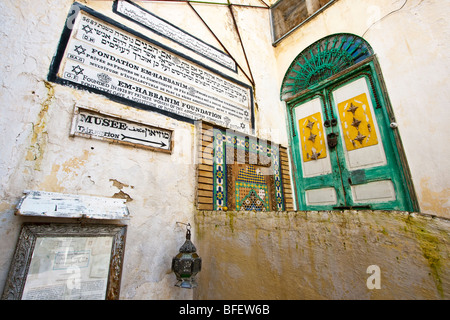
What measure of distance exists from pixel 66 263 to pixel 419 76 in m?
4.22

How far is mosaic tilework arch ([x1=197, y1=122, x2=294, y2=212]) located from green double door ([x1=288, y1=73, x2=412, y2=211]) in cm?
43

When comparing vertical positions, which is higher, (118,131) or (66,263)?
(118,131)

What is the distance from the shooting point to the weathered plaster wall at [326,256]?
1000 mm

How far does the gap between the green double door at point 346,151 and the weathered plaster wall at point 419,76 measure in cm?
19

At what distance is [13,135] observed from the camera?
1.74 m

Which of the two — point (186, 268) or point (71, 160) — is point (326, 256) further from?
point (71, 160)

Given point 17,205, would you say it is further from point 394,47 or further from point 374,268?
Answer: point 394,47

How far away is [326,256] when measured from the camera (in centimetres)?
131

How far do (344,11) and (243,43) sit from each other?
5.77 feet

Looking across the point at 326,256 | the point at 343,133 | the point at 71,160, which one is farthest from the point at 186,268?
the point at 343,133

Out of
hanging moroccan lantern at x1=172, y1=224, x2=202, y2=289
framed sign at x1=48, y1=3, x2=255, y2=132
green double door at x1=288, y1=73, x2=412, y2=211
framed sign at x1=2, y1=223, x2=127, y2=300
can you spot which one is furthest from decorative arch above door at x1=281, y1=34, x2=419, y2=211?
framed sign at x1=2, y1=223, x2=127, y2=300

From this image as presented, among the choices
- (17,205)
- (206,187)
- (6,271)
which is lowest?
(6,271)

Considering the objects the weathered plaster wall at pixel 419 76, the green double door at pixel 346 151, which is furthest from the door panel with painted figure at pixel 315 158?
the weathered plaster wall at pixel 419 76
